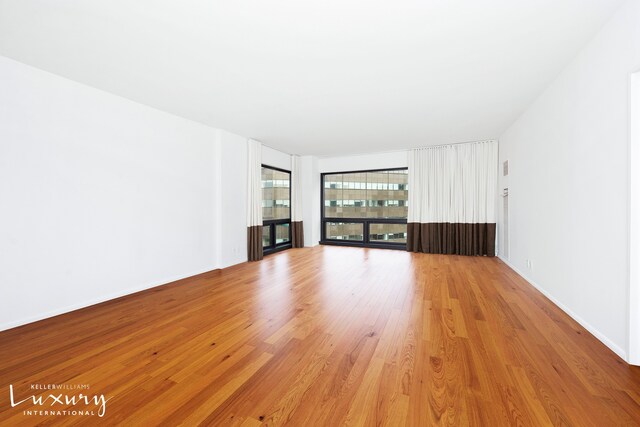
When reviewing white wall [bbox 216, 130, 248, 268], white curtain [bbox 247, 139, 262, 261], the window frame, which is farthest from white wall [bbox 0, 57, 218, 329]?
the window frame

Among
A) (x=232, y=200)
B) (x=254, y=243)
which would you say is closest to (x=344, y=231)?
(x=254, y=243)

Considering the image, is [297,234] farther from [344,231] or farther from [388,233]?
[388,233]

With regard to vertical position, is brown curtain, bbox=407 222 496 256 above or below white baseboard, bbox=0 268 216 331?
above

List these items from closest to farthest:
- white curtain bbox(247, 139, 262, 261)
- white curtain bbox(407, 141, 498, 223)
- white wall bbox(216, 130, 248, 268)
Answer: white wall bbox(216, 130, 248, 268) → white curtain bbox(247, 139, 262, 261) → white curtain bbox(407, 141, 498, 223)

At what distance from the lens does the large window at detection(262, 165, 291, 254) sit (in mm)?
6012

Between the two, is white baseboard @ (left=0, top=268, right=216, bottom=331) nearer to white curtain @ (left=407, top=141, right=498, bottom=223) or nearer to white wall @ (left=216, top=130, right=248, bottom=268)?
white wall @ (left=216, top=130, right=248, bottom=268)

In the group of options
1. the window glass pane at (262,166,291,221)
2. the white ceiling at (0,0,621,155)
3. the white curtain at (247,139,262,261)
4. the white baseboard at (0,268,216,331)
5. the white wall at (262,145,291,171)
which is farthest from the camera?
the window glass pane at (262,166,291,221)

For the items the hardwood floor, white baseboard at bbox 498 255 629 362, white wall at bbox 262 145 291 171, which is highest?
white wall at bbox 262 145 291 171

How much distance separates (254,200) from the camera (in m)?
5.25

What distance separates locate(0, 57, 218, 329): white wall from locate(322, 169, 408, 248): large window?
4079 millimetres

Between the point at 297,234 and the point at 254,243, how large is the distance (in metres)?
1.74

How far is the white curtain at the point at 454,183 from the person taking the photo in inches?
211

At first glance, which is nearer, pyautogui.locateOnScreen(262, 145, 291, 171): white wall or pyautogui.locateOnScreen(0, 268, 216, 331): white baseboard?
pyautogui.locateOnScreen(0, 268, 216, 331): white baseboard

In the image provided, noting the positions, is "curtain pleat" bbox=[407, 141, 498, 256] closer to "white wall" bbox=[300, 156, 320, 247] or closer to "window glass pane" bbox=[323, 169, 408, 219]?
"window glass pane" bbox=[323, 169, 408, 219]
